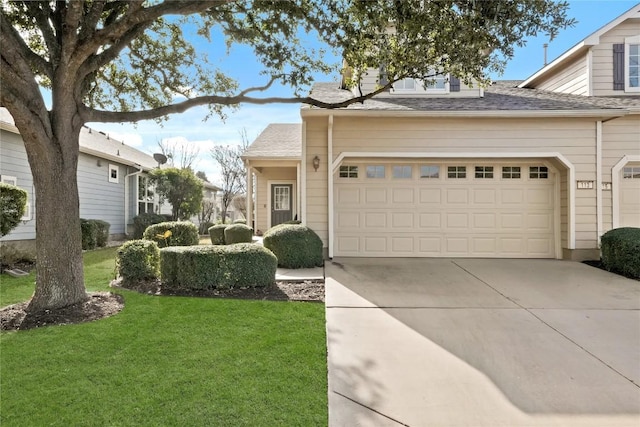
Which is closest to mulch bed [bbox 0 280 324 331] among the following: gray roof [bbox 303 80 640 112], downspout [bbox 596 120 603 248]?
gray roof [bbox 303 80 640 112]

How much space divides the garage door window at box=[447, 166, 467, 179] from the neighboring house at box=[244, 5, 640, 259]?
25mm

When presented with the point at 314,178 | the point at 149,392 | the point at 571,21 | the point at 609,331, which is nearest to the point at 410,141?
the point at 314,178

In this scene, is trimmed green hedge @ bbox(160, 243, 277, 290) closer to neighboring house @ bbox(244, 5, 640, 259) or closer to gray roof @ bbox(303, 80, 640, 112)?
neighboring house @ bbox(244, 5, 640, 259)

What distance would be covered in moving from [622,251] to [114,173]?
16608 mm

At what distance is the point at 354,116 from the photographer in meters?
7.81

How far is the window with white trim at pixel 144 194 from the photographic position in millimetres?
15680

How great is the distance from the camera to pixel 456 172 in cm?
838

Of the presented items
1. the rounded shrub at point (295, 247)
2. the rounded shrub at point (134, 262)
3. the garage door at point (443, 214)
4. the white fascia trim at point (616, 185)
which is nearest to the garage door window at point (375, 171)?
the garage door at point (443, 214)

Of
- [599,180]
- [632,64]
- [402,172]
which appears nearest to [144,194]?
[402,172]

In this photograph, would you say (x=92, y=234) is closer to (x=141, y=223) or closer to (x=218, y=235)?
(x=141, y=223)

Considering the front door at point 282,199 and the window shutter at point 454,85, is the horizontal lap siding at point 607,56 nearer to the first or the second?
the window shutter at point 454,85

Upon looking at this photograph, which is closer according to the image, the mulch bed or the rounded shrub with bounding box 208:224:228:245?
the mulch bed

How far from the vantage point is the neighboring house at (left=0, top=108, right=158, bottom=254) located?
A: 8961 mm

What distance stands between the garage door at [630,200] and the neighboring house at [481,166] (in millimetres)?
24
